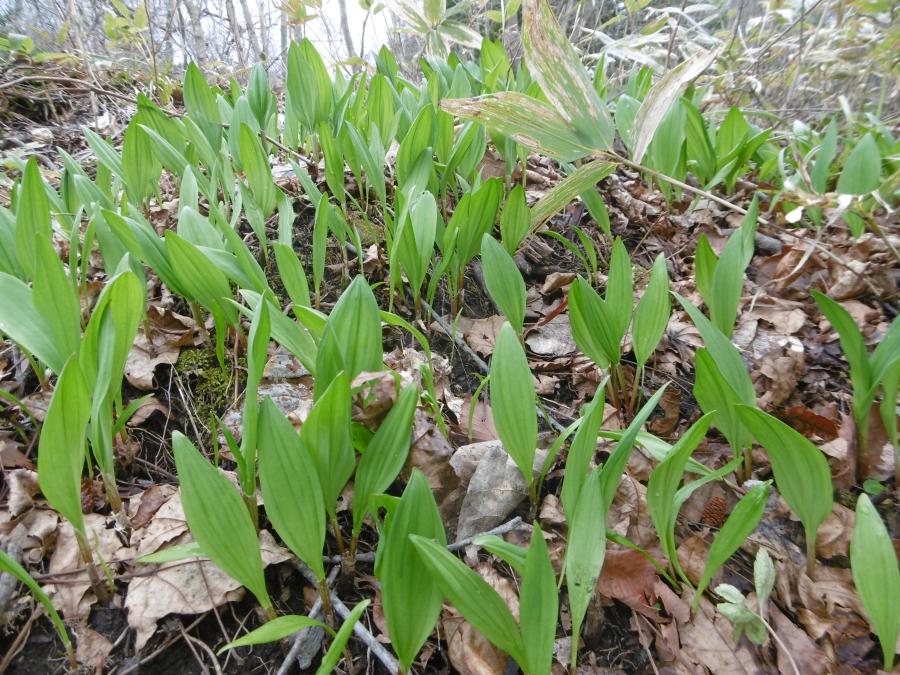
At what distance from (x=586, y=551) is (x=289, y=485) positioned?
414 millimetres

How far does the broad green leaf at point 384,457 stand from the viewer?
0.84 meters

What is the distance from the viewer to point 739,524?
740 millimetres

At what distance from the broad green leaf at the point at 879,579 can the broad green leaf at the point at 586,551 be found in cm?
35

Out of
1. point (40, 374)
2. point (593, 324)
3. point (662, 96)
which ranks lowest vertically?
point (40, 374)

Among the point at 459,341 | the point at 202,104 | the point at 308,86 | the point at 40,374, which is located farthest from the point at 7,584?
the point at 308,86

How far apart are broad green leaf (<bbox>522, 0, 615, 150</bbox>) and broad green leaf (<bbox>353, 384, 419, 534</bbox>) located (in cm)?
65

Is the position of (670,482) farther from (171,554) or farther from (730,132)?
(730,132)

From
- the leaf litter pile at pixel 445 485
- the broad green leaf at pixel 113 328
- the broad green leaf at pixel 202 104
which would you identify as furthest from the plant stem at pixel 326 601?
the broad green leaf at pixel 202 104

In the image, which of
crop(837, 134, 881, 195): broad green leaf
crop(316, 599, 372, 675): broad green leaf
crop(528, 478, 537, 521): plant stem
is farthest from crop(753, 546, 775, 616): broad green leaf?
crop(837, 134, 881, 195): broad green leaf

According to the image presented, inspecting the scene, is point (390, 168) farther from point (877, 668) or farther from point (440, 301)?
point (877, 668)

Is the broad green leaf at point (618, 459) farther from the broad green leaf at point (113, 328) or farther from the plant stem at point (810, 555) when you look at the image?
the broad green leaf at point (113, 328)

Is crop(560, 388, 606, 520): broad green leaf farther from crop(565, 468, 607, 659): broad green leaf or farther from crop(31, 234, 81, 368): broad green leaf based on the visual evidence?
crop(31, 234, 81, 368): broad green leaf

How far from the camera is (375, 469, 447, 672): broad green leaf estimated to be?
66cm

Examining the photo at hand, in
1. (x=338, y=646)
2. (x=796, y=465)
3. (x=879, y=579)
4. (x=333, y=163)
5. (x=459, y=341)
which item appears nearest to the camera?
(x=338, y=646)
